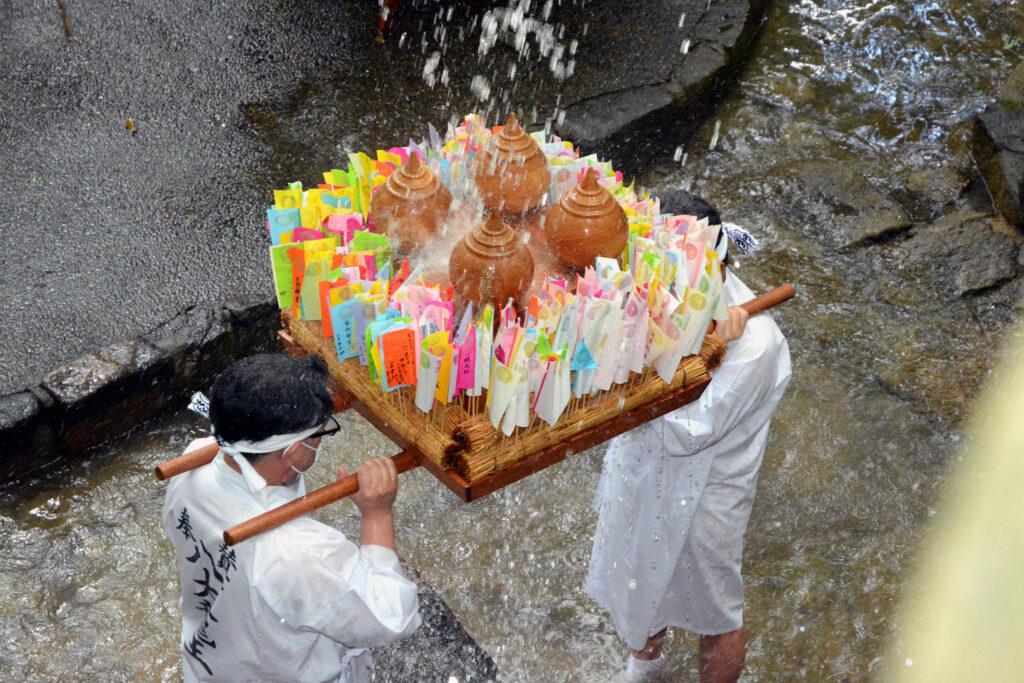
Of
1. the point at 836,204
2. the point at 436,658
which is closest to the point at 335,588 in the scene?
the point at 436,658

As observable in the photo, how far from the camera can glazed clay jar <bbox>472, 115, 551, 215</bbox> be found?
285cm

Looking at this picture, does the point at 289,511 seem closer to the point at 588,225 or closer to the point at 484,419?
the point at 484,419

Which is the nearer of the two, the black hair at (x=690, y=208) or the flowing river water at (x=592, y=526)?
the black hair at (x=690, y=208)

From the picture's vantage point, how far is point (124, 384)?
13.9ft

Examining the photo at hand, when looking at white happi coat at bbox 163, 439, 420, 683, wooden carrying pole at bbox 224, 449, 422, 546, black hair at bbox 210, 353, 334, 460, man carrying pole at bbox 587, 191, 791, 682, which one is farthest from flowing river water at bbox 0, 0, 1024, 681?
black hair at bbox 210, 353, 334, 460

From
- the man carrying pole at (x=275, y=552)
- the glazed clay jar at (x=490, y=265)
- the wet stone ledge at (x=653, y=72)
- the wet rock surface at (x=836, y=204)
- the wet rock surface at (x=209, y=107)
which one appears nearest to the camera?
the man carrying pole at (x=275, y=552)

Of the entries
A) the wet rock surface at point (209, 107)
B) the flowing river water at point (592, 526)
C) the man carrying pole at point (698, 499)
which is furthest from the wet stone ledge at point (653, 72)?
the man carrying pole at point (698, 499)

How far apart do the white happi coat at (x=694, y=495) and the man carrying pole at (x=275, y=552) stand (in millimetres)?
988

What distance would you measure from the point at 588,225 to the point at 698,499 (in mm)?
1024

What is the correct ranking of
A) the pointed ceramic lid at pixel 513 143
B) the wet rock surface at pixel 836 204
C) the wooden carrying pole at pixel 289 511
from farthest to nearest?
the wet rock surface at pixel 836 204, the pointed ceramic lid at pixel 513 143, the wooden carrying pole at pixel 289 511

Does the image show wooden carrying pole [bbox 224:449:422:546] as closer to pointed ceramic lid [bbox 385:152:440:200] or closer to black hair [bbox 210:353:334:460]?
black hair [bbox 210:353:334:460]

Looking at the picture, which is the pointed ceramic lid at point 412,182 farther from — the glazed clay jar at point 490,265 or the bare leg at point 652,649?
the bare leg at point 652,649

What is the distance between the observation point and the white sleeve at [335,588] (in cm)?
236

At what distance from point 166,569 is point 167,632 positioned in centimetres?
29
